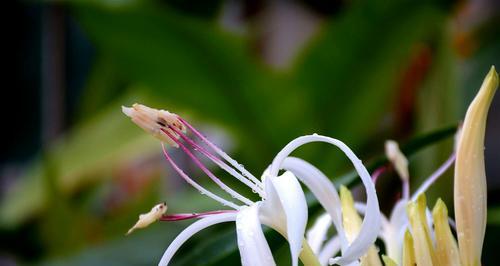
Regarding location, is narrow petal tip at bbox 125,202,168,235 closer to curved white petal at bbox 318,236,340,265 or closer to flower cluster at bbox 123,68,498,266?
flower cluster at bbox 123,68,498,266

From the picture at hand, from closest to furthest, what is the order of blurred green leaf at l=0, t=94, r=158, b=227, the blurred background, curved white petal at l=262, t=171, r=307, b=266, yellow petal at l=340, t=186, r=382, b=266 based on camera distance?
curved white petal at l=262, t=171, r=307, b=266 < yellow petal at l=340, t=186, r=382, b=266 < the blurred background < blurred green leaf at l=0, t=94, r=158, b=227

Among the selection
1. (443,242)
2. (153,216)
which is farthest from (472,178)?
(153,216)

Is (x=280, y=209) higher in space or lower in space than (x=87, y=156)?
higher

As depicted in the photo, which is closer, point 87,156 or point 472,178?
point 472,178

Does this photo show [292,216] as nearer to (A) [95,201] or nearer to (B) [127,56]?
(B) [127,56]

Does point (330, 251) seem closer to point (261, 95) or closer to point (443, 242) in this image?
point (443, 242)

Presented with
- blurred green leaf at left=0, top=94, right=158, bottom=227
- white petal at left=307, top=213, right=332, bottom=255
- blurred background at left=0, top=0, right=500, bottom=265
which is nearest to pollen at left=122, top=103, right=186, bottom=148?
white petal at left=307, top=213, right=332, bottom=255

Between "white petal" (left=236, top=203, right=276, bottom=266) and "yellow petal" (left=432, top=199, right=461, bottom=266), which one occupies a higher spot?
"white petal" (left=236, top=203, right=276, bottom=266)
